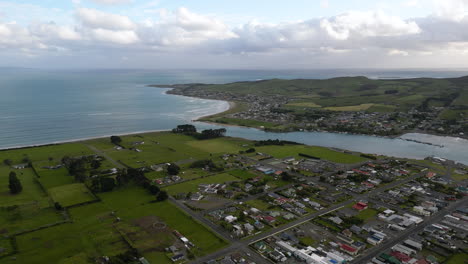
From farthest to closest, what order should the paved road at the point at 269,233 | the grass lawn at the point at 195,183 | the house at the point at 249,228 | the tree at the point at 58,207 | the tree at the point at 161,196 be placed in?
the grass lawn at the point at 195,183 < the tree at the point at 161,196 < the tree at the point at 58,207 < the house at the point at 249,228 < the paved road at the point at 269,233

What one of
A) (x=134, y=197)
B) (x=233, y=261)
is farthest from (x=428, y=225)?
(x=134, y=197)

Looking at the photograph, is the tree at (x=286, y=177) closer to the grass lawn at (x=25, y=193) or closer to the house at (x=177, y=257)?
the house at (x=177, y=257)

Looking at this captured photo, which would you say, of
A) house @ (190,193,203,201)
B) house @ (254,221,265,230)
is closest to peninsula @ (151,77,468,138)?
house @ (190,193,203,201)

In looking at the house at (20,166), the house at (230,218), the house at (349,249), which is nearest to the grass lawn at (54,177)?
the house at (20,166)

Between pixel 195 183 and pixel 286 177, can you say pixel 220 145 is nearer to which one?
pixel 195 183

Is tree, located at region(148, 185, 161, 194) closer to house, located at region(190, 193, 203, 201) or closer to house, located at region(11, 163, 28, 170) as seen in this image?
house, located at region(190, 193, 203, 201)

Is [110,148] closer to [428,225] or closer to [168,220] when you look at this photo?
[168,220]
